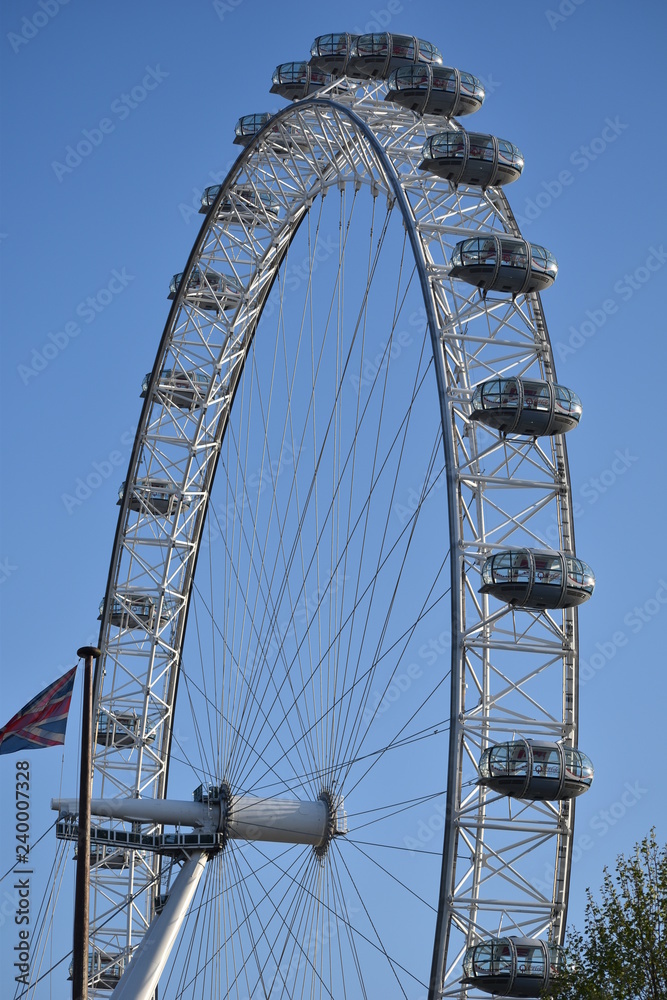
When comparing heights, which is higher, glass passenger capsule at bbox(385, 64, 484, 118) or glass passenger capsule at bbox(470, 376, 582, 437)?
glass passenger capsule at bbox(385, 64, 484, 118)

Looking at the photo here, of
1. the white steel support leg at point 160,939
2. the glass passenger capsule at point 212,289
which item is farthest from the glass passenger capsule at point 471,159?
the white steel support leg at point 160,939

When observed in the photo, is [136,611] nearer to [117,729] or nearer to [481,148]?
[117,729]

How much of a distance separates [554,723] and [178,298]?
74.0ft

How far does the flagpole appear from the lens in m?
27.0

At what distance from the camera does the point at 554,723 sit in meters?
37.9

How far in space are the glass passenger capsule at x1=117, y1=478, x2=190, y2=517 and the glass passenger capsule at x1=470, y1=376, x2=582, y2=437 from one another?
64.9 ft

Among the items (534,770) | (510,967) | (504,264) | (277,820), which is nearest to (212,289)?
(504,264)

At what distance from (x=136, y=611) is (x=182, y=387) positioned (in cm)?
699

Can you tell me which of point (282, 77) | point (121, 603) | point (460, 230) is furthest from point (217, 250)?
point (460, 230)

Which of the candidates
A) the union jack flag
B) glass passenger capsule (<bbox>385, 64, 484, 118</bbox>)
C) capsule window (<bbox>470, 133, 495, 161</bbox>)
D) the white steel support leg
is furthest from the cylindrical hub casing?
glass passenger capsule (<bbox>385, 64, 484, 118</bbox>)

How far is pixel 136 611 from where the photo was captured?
57.6 metres

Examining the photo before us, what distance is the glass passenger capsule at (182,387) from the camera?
56656 millimetres

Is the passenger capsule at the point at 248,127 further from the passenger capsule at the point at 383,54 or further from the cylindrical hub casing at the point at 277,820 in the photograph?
the cylindrical hub casing at the point at 277,820

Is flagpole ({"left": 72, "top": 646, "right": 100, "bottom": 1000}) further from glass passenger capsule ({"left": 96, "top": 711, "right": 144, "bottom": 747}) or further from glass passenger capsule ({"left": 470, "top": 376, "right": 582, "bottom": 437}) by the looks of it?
glass passenger capsule ({"left": 96, "top": 711, "right": 144, "bottom": 747})
